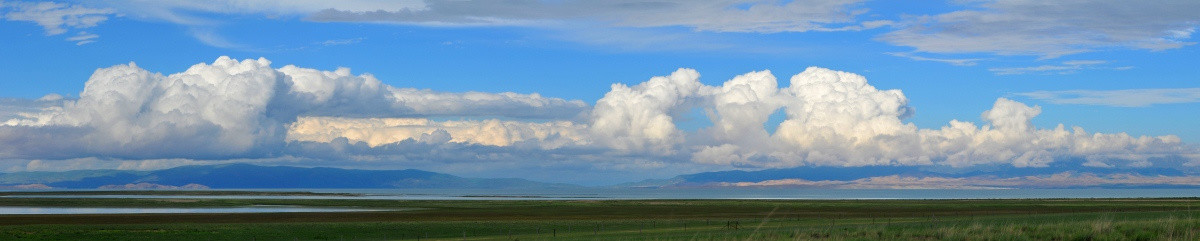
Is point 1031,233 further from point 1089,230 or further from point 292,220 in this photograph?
point 292,220

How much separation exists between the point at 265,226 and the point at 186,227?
5.36 metres

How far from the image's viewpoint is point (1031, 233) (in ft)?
108

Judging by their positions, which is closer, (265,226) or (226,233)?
(226,233)

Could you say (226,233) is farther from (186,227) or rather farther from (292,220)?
(292,220)

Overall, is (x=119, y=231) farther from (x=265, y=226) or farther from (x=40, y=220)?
(x=40, y=220)

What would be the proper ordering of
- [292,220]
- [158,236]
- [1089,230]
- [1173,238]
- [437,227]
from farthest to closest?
[292,220]
[437,227]
[158,236]
[1089,230]
[1173,238]

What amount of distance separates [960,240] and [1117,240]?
15.0 feet

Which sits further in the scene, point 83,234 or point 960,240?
point 83,234

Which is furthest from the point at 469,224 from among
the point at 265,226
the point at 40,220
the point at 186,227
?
the point at 40,220

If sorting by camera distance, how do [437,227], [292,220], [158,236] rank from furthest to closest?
[292,220]
[437,227]
[158,236]

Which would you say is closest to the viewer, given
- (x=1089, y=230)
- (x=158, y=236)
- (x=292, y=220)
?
(x=1089, y=230)

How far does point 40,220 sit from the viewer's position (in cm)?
8694

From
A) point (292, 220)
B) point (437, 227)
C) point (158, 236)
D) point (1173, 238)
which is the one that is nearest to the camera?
point (1173, 238)

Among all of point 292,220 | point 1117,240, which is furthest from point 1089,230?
point 292,220
